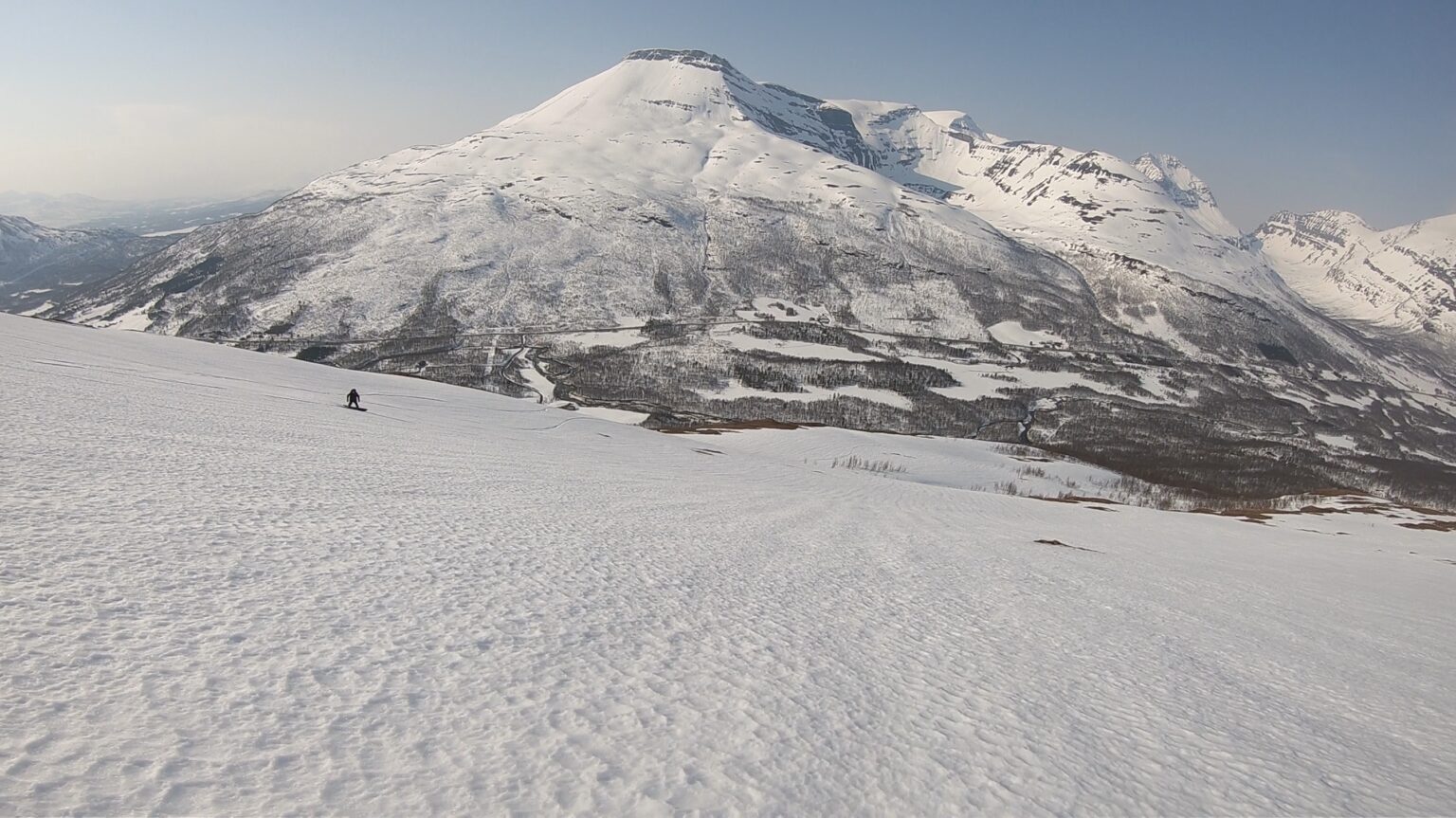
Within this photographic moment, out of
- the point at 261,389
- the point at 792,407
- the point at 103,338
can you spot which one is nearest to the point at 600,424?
the point at 261,389

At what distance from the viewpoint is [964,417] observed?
17325cm

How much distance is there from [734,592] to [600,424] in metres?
41.9

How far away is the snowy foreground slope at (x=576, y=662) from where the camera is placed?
445 cm

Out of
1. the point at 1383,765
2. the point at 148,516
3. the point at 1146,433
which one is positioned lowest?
the point at 1383,765

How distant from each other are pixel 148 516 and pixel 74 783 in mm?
6241

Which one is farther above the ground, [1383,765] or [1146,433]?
[1146,433]

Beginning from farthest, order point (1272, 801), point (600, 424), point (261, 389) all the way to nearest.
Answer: point (600, 424), point (261, 389), point (1272, 801)

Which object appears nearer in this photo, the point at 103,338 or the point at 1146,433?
the point at 103,338

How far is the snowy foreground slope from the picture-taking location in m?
4.45

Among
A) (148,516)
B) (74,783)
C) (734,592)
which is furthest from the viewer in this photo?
(734,592)

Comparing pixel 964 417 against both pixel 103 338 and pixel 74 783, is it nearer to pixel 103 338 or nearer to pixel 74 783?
pixel 103 338

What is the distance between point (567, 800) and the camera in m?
4.41

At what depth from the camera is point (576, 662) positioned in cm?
Result: 656

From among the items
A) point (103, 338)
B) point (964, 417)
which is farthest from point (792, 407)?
point (103, 338)
